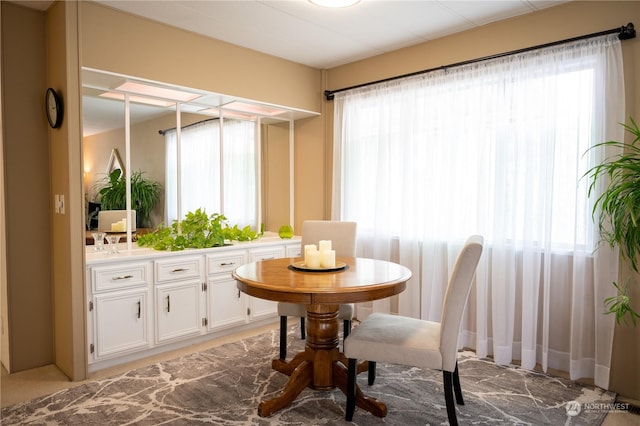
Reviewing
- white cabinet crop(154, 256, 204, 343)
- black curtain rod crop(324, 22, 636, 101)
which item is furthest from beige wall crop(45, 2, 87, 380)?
black curtain rod crop(324, 22, 636, 101)

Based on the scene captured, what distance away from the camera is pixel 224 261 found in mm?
3842

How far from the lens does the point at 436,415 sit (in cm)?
246

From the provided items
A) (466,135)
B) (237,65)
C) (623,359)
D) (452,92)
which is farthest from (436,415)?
(237,65)

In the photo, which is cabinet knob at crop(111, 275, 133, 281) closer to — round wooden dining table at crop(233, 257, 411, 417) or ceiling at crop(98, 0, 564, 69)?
round wooden dining table at crop(233, 257, 411, 417)

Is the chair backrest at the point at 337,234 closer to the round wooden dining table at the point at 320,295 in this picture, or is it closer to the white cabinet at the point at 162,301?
the round wooden dining table at the point at 320,295

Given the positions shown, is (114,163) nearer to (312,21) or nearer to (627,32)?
(312,21)

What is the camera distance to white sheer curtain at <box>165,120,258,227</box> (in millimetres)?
3916

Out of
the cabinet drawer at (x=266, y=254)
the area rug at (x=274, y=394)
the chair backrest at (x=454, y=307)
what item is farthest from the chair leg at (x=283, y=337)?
the chair backrest at (x=454, y=307)

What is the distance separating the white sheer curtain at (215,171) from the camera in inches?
154

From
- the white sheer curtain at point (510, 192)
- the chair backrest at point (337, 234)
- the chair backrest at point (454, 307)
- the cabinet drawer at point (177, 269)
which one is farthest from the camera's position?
the chair backrest at point (337, 234)

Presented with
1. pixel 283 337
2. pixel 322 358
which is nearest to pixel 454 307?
pixel 322 358

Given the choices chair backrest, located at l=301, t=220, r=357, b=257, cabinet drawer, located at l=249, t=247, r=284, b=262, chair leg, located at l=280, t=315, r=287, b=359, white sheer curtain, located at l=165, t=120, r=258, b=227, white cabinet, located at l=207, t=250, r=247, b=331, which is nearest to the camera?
chair leg, located at l=280, t=315, r=287, b=359

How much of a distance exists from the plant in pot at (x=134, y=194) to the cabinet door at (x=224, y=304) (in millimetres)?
788

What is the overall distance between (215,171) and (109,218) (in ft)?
3.50
